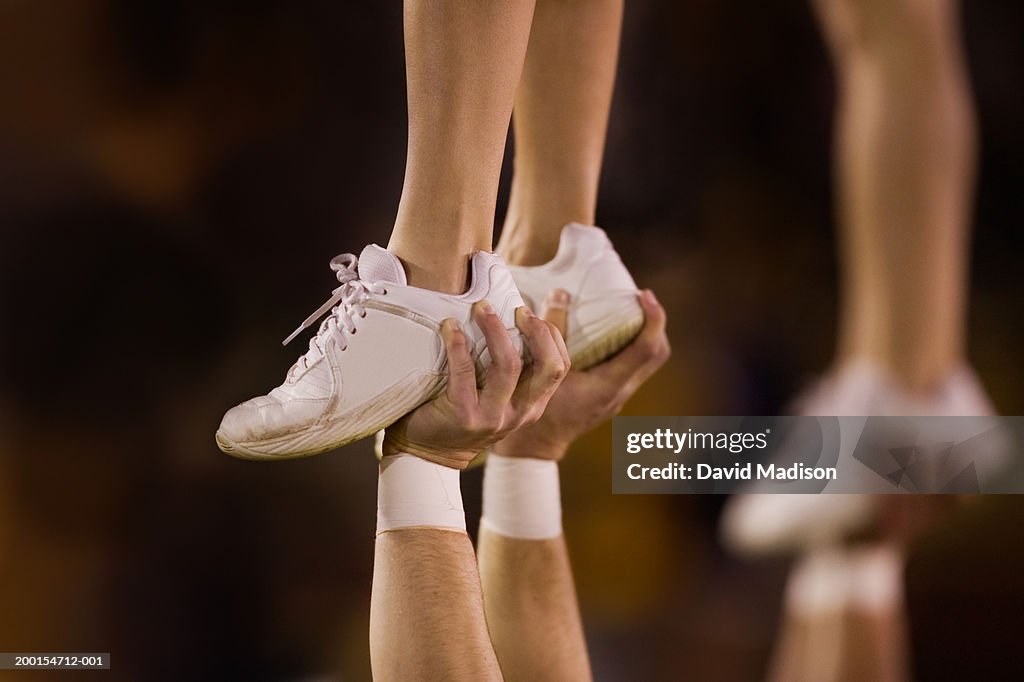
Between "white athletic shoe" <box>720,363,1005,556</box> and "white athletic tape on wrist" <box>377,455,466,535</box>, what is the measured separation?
72 centimetres

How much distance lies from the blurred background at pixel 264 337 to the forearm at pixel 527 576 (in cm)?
35

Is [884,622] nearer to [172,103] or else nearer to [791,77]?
[791,77]

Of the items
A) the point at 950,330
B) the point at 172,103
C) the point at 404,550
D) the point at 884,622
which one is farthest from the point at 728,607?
the point at 172,103

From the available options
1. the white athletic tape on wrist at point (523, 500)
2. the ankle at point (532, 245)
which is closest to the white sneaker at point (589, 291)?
the ankle at point (532, 245)

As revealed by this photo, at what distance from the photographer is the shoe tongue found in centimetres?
83

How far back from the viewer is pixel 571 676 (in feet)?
3.67

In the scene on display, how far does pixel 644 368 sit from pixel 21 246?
1081 millimetres

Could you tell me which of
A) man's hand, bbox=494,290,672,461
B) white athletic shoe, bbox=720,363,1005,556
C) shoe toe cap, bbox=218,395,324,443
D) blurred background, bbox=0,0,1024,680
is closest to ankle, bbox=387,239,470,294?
shoe toe cap, bbox=218,395,324,443

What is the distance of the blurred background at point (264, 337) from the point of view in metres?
1.47

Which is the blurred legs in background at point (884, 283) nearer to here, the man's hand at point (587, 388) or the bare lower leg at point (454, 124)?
the man's hand at point (587, 388)

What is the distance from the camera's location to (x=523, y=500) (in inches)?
45.3

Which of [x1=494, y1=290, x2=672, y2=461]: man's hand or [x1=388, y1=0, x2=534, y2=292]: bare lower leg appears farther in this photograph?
[x1=494, y1=290, x2=672, y2=461]: man's hand

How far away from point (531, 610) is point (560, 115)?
0.59 meters

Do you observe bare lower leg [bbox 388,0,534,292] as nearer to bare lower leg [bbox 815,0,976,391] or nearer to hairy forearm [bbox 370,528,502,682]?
hairy forearm [bbox 370,528,502,682]
